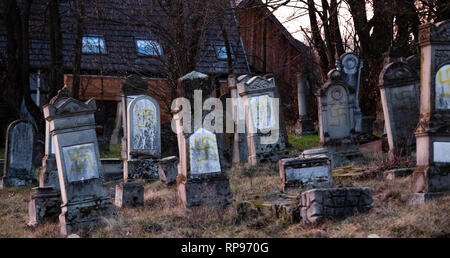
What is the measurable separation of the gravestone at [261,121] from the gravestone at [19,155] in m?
5.39

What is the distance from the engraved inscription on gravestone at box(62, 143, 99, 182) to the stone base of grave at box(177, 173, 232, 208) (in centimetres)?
A: 139

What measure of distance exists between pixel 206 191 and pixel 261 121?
15.3 ft

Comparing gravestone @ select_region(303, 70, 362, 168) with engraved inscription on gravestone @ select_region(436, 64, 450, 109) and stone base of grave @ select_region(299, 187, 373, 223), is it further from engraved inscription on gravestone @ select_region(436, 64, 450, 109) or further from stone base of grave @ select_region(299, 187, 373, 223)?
stone base of grave @ select_region(299, 187, 373, 223)

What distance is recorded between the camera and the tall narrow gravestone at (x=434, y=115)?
27.7 ft

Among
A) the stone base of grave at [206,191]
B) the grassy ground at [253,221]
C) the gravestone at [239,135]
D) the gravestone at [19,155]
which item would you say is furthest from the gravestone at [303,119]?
the stone base of grave at [206,191]

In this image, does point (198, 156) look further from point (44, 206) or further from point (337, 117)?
point (337, 117)

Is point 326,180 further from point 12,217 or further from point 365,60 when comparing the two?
point 365,60

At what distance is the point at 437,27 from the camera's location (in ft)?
28.1

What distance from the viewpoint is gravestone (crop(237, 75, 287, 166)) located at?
45.3 ft

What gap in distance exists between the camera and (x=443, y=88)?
28.3 feet

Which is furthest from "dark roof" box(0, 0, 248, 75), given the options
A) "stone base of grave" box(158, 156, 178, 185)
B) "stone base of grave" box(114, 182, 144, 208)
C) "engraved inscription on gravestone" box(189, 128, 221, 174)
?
"engraved inscription on gravestone" box(189, 128, 221, 174)

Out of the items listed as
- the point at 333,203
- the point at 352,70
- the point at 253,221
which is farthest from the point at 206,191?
the point at 352,70
